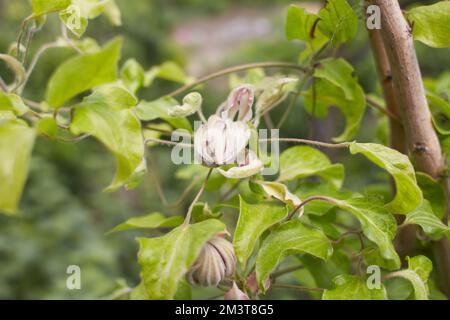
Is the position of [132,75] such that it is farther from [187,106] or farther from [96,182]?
[96,182]

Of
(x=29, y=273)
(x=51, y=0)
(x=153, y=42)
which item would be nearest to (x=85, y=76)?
(x=51, y=0)

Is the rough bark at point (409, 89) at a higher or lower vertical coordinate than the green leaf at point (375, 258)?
higher

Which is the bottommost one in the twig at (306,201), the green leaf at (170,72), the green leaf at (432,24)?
the twig at (306,201)

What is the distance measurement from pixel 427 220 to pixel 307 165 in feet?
0.36

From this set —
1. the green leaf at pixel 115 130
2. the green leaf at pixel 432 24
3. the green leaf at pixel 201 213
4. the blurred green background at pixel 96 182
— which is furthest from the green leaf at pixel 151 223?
the blurred green background at pixel 96 182

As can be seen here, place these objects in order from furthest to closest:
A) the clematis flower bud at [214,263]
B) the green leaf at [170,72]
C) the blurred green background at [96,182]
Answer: the blurred green background at [96,182]
the green leaf at [170,72]
the clematis flower bud at [214,263]

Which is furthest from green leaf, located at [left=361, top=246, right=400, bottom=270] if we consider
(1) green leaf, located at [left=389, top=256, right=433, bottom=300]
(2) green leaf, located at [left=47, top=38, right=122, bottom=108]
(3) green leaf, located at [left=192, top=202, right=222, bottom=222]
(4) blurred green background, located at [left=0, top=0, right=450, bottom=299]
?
(4) blurred green background, located at [left=0, top=0, right=450, bottom=299]

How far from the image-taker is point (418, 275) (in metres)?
0.36

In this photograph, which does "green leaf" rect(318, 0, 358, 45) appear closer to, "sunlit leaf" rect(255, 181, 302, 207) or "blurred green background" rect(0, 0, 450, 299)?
"sunlit leaf" rect(255, 181, 302, 207)

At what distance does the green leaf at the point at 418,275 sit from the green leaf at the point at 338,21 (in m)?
0.18

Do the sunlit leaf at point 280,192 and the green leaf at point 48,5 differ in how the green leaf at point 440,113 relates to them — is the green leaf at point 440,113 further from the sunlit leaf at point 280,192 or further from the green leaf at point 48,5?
the green leaf at point 48,5

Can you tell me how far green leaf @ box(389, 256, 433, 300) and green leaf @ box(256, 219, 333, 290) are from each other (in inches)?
2.0

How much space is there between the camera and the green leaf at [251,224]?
0.35 metres

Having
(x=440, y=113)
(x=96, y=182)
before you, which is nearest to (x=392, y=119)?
(x=440, y=113)
